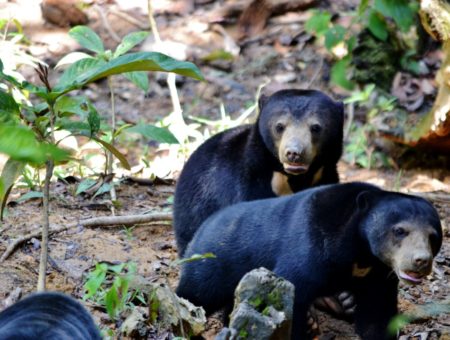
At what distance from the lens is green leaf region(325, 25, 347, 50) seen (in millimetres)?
9984

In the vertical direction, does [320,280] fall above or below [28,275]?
above

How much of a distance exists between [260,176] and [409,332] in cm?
170

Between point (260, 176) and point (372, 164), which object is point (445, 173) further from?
point (260, 176)

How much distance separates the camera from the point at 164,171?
324 inches

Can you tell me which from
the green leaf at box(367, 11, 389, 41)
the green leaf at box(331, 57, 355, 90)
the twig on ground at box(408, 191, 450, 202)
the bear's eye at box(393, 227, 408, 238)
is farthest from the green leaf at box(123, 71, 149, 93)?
the green leaf at box(367, 11, 389, 41)

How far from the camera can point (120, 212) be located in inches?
272

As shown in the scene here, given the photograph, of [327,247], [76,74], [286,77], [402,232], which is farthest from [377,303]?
[286,77]

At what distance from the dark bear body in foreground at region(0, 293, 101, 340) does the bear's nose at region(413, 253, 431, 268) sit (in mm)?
1856

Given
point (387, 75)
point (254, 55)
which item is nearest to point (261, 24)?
point (254, 55)

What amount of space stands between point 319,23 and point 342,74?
79cm

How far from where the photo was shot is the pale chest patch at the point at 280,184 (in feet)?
20.9

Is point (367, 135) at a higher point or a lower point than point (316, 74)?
lower

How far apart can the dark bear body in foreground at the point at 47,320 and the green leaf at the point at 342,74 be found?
7052mm

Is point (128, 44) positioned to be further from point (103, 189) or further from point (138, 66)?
point (138, 66)
